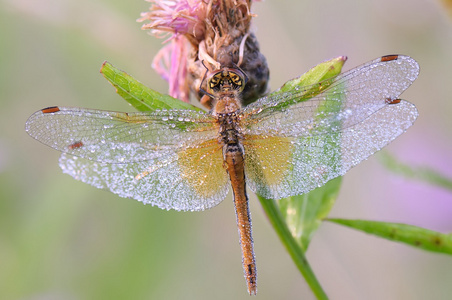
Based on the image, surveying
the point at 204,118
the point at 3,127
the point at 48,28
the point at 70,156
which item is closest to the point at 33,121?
the point at 70,156

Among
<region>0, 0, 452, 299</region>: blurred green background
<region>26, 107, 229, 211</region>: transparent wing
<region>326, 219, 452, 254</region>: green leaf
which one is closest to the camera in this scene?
<region>326, 219, 452, 254</region>: green leaf

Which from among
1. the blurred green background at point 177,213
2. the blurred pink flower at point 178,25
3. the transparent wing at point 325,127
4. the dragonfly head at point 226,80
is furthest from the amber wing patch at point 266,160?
the blurred green background at point 177,213

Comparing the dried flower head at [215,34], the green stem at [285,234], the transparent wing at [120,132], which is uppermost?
the dried flower head at [215,34]

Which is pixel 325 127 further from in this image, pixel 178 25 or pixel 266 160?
pixel 178 25

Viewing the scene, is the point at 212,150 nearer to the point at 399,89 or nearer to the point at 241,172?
the point at 241,172

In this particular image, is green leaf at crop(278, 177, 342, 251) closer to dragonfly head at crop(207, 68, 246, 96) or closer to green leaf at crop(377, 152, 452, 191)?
green leaf at crop(377, 152, 452, 191)

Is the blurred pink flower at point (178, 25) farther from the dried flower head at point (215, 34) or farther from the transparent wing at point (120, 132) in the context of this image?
the transparent wing at point (120, 132)

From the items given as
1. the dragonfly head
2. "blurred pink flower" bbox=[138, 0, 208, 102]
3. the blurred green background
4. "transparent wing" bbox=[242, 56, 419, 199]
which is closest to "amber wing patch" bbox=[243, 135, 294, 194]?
"transparent wing" bbox=[242, 56, 419, 199]
